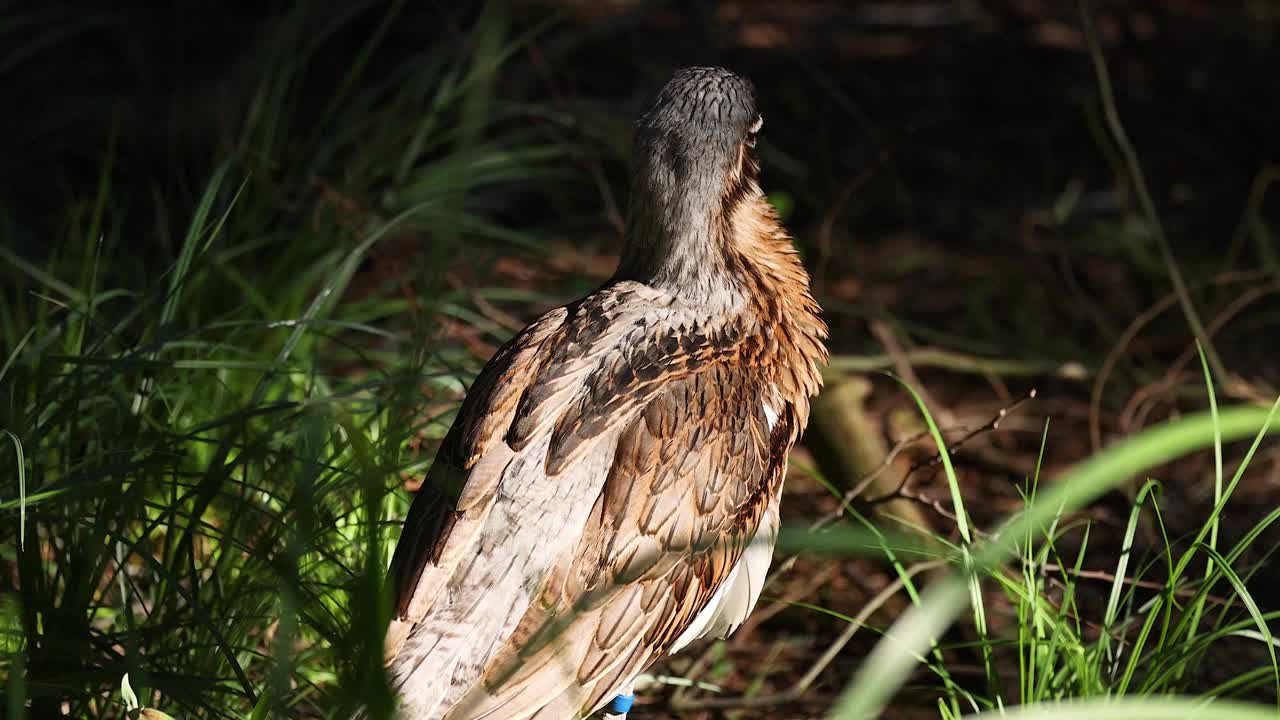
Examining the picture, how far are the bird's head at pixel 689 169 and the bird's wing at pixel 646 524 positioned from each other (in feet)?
0.78

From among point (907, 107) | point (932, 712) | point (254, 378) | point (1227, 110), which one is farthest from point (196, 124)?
point (1227, 110)

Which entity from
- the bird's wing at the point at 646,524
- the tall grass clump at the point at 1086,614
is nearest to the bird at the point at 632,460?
the bird's wing at the point at 646,524

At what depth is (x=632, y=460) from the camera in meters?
2.75

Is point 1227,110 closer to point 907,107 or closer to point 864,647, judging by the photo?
point 907,107

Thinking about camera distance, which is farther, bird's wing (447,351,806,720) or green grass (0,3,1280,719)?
bird's wing (447,351,806,720)

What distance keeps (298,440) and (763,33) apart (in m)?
5.80

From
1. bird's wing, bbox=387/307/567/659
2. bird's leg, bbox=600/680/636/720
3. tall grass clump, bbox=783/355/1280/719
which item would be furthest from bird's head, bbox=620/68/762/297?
bird's leg, bbox=600/680/636/720

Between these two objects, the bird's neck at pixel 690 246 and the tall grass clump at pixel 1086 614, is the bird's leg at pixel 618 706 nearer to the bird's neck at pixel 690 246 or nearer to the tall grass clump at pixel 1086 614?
the tall grass clump at pixel 1086 614

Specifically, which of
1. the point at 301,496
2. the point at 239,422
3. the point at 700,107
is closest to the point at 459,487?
the point at 301,496

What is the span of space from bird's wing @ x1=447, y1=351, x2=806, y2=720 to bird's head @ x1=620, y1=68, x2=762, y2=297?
24 centimetres

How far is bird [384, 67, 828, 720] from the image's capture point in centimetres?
254

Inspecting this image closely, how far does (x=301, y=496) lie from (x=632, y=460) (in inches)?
25.9

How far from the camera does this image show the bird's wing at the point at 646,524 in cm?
257

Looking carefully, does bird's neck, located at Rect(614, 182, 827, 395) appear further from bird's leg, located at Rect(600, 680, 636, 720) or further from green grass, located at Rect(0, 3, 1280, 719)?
bird's leg, located at Rect(600, 680, 636, 720)
